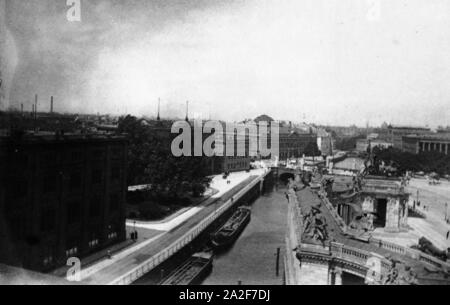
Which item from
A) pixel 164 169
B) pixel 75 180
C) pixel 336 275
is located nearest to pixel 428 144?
pixel 164 169

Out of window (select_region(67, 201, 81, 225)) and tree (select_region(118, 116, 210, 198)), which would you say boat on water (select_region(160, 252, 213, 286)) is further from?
tree (select_region(118, 116, 210, 198))

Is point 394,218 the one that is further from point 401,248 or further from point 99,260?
point 99,260

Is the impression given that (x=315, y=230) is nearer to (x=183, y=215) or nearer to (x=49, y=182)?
(x=49, y=182)

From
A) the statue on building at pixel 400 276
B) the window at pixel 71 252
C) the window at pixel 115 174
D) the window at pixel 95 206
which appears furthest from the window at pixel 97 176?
the statue on building at pixel 400 276

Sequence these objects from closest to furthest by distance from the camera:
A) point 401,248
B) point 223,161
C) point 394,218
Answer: point 401,248
point 394,218
point 223,161
